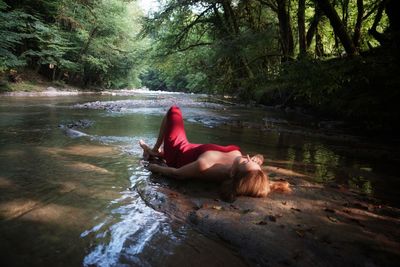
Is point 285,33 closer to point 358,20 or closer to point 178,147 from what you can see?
point 358,20

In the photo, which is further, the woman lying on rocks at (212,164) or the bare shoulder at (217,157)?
the bare shoulder at (217,157)

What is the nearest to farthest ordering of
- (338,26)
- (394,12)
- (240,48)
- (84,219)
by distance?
1. (84,219)
2. (394,12)
3. (338,26)
4. (240,48)

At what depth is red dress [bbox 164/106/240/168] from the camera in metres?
4.01

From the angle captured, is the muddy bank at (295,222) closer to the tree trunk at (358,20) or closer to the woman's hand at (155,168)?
the woman's hand at (155,168)

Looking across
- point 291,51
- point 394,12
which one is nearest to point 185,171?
point 394,12

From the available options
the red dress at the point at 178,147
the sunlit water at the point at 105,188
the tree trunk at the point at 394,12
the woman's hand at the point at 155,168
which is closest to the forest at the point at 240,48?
the tree trunk at the point at 394,12

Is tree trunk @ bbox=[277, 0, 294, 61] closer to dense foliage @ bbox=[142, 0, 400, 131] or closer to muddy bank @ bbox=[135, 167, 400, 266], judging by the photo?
dense foliage @ bbox=[142, 0, 400, 131]

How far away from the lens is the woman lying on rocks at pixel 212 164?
11.2 feet

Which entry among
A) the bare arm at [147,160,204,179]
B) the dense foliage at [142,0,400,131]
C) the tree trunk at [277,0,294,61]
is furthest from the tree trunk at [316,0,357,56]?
the bare arm at [147,160,204,179]

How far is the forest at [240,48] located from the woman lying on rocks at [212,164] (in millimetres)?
3324

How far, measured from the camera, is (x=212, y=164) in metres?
3.83

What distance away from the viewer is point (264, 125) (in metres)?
9.76

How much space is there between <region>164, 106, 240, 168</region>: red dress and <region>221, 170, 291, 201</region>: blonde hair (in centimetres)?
62

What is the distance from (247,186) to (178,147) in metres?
1.28
